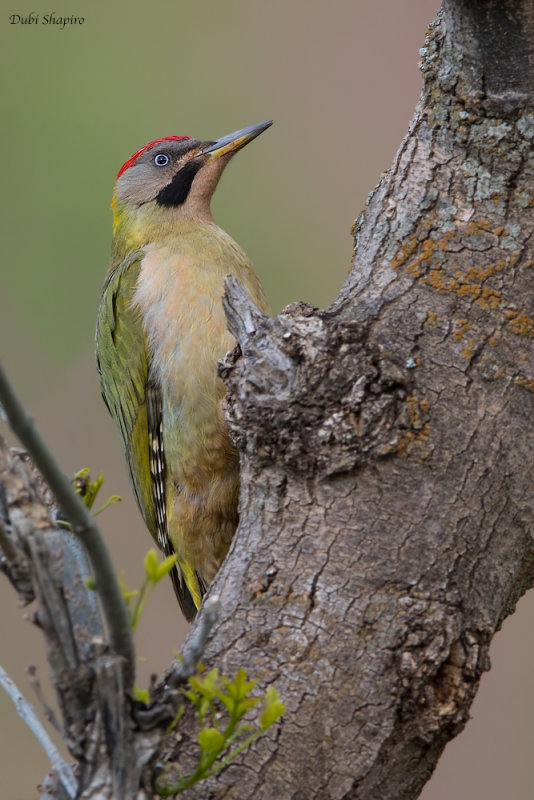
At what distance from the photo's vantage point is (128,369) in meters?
2.92

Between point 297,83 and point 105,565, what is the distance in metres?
3.67

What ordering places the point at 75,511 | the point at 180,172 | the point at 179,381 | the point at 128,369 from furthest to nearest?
the point at 180,172 < the point at 128,369 < the point at 179,381 < the point at 75,511

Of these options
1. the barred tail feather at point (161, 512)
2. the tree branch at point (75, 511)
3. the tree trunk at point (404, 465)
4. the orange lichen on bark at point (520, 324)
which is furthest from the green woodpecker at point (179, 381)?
the tree branch at point (75, 511)

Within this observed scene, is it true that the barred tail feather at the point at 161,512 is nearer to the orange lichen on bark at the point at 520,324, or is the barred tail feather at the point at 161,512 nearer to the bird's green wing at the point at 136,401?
the bird's green wing at the point at 136,401

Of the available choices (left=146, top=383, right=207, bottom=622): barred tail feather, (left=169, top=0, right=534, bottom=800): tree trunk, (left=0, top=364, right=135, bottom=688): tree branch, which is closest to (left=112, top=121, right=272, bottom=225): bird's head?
(left=146, top=383, right=207, bottom=622): barred tail feather

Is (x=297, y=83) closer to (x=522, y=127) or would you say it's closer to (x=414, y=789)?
(x=522, y=127)

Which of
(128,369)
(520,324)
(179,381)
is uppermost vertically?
(128,369)

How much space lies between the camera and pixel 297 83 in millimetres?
4379

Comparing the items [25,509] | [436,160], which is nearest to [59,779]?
[25,509]

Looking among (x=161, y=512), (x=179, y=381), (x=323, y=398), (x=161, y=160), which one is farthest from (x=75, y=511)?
(x=161, y=160)

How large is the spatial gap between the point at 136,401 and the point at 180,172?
887 mm

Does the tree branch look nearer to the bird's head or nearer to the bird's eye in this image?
the bird's head

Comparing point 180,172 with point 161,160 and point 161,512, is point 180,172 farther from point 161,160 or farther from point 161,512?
point 161,512

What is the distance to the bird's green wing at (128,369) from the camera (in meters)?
2.90
